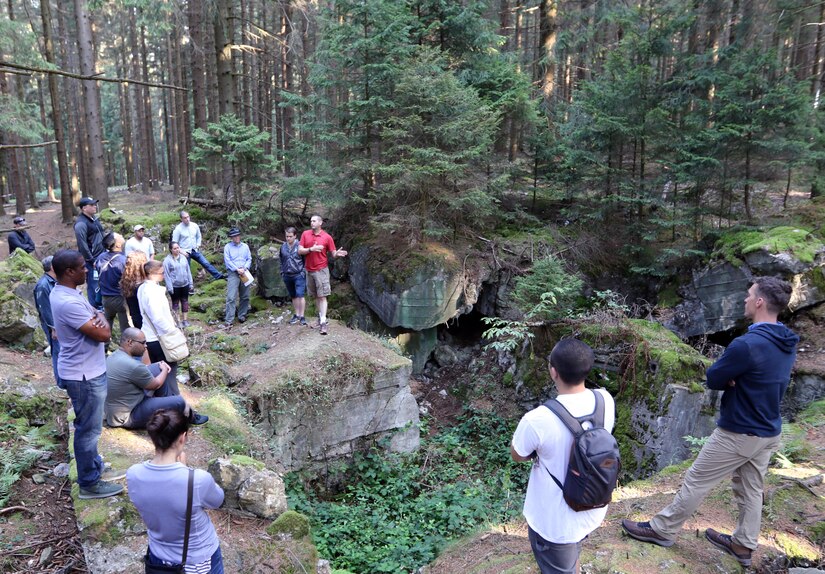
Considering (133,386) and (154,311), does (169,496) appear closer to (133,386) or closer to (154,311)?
(133,386)

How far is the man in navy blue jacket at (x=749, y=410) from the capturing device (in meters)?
3.29

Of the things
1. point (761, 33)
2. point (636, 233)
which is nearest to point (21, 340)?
point (636, 233)

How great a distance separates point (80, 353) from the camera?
377cm

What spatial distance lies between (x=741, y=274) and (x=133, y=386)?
1105 centimetres

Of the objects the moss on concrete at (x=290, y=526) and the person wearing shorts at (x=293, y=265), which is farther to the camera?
the person wearing shorts at (x=293, y=265)

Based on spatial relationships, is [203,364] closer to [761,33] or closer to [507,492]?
[507,492]

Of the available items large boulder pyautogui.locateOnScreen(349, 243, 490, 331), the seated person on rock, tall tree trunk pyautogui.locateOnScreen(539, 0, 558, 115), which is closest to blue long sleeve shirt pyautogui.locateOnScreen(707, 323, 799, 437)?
the seated person on rock

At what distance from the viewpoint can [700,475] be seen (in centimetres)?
359

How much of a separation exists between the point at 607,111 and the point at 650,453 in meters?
8.34

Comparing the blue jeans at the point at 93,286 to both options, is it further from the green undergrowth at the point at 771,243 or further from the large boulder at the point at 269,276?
the green undergrowth at the point at 771,243

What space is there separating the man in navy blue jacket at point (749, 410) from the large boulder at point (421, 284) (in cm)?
723

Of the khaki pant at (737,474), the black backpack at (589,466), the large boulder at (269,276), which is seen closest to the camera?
the black backpack at (589,466)

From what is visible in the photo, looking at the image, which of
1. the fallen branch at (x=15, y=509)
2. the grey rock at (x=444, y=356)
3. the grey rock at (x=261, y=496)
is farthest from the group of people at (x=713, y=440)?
the grey rock at (x=444, y=356)

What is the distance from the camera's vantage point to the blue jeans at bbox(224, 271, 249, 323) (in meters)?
9.85
